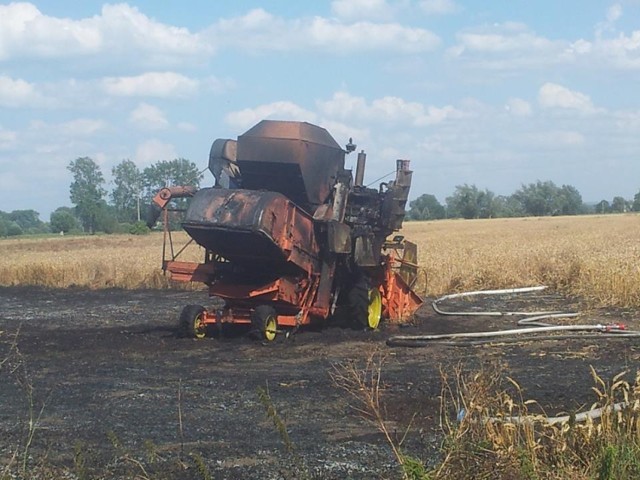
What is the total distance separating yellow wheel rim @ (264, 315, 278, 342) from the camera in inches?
567

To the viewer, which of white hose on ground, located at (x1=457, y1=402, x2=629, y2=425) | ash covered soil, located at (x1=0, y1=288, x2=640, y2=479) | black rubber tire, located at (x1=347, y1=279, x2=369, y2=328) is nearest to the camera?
white hose on ground, located at (x1=457, y1=402, x2=629, y2=425)

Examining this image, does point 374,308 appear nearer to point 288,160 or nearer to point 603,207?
point 288,160

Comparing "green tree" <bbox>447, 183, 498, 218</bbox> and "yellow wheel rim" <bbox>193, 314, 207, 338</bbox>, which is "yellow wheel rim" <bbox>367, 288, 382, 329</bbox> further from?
"green tree" <bbox>447, 183, 498, 218</bbox>

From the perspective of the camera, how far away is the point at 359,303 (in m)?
16.0

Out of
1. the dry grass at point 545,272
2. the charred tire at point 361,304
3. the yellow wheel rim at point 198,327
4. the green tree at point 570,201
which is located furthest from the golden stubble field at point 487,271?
the green tree at point 570,201

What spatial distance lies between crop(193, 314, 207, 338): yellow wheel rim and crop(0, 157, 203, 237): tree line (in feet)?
135

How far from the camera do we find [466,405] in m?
5.95

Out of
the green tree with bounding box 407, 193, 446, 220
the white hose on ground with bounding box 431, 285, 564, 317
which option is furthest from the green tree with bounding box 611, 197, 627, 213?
the white hose on ground with bounding box 431, 285, 564, 317

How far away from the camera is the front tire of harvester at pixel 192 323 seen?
14836mm

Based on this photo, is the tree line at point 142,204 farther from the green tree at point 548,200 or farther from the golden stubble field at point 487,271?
the golden stubble field at point 487,271

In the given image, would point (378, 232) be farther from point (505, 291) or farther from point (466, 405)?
point (466, 405)

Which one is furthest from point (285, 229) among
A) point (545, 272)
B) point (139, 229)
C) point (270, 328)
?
point (139, 229)

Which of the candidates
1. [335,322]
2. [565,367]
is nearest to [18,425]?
[565,367]

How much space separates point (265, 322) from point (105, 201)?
224 feet
